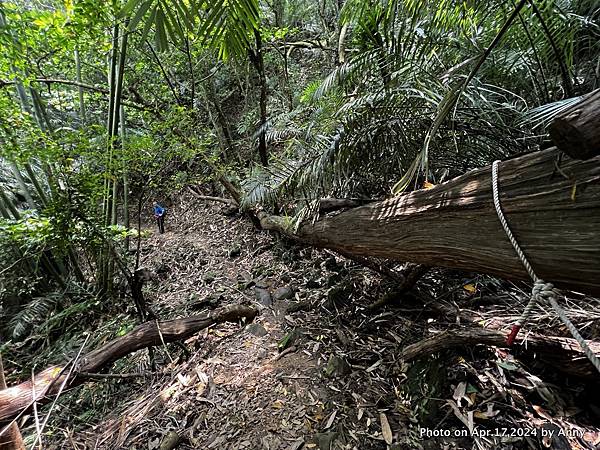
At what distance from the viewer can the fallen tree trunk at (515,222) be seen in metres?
0.85

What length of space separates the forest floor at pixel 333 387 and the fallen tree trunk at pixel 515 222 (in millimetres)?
725

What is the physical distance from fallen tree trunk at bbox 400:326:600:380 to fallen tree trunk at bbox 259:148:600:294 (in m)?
0.42

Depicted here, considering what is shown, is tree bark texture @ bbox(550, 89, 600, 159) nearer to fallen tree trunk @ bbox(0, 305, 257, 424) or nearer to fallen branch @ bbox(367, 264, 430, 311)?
fallen branch @ bbox(367, 264, 430, 311)

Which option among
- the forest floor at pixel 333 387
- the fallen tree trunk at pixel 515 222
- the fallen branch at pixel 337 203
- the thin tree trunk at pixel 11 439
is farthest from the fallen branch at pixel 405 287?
the thin tree trunk at pixel 11 439

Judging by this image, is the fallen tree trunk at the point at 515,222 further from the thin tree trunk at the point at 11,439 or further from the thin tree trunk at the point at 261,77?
the thin tree trunk at the point at 261,77

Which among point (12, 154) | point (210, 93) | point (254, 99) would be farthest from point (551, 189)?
point (210, 93)

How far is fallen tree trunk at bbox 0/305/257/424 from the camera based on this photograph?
4.83 feet

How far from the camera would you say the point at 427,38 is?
211 centimetres

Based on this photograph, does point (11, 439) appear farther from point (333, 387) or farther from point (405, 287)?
point (405, 287)

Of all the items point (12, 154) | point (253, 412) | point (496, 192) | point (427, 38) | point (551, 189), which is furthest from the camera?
point (12, 154)

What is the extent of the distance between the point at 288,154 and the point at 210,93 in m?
3.73

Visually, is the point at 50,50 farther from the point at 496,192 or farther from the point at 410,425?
the point at 410,425

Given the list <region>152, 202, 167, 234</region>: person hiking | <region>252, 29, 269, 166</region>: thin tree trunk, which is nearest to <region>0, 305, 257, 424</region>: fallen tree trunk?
<region>252, 29, 269, 166</region>: thin tree trunk

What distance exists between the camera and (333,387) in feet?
6.12
